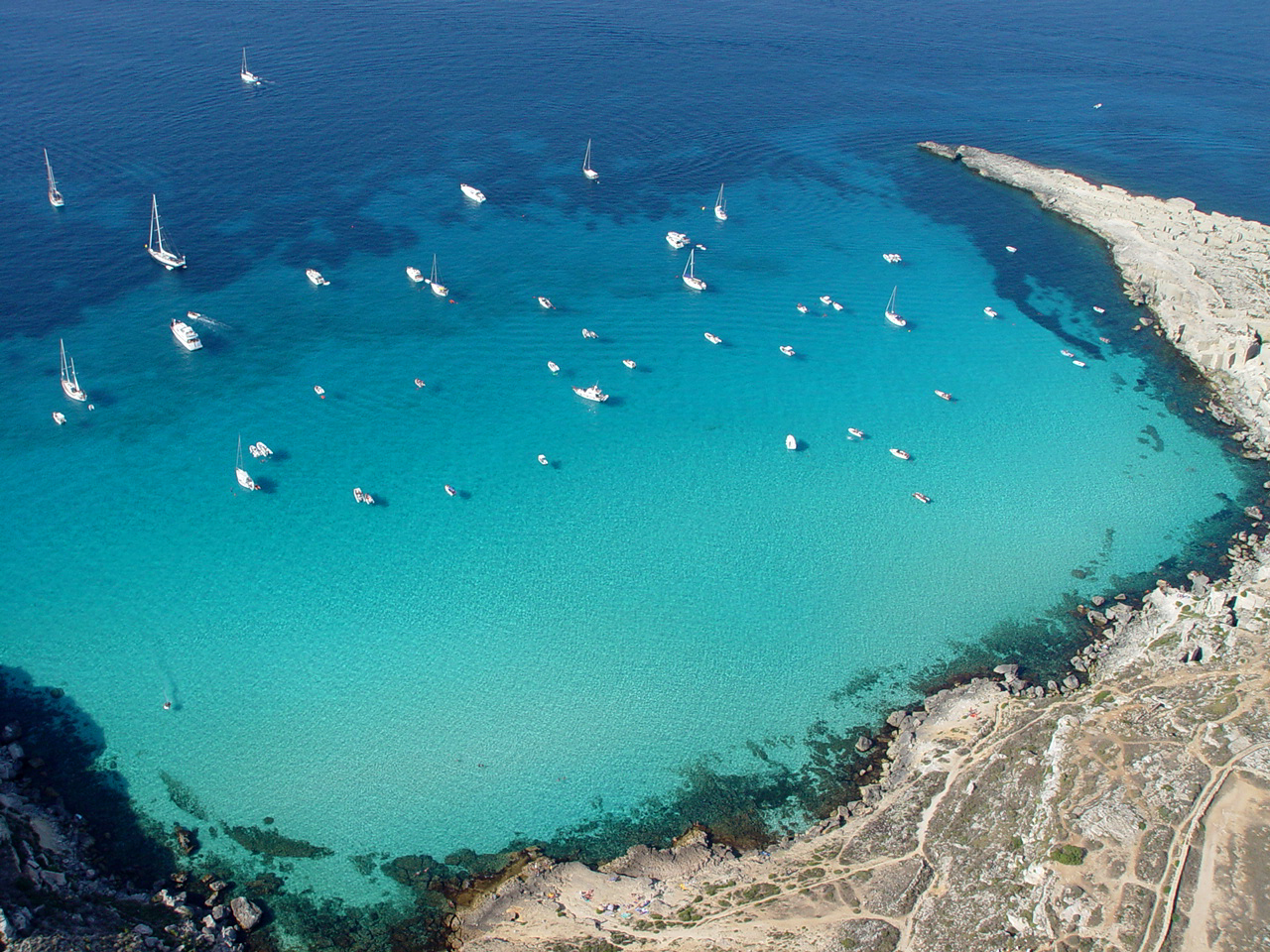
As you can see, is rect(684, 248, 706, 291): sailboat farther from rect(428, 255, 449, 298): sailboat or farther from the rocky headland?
the rocky headland

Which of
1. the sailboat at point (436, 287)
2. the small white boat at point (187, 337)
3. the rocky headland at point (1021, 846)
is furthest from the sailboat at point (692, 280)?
the rocky headland at point (1021, 846)

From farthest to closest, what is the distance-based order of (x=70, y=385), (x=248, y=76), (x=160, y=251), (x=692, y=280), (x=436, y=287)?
(x=248, y=76) → (x=692, y=280) → (x=160, y=251) → (x=436, y=287) → (x=70, y=385)

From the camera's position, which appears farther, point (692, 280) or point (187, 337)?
point (692, 280)

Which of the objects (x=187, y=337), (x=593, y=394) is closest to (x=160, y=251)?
(x=187, y=337)

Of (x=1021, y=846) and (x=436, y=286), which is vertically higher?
(x=436, y=286)

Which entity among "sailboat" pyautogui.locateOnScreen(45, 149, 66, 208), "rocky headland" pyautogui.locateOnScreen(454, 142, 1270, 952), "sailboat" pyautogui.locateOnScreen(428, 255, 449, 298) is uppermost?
"sailboat" pyautogui.locateOnScreen(45, 149, 66, 208)

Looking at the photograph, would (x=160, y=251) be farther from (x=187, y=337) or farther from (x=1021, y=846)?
(x=1021, y=846)

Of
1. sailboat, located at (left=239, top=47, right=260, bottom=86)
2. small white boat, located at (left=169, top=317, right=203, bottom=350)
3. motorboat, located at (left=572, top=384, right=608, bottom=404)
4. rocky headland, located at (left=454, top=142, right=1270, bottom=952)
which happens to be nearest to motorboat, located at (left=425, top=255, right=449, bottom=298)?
motorboat, located at (left=572, top=384, right=608, bottom=404)
